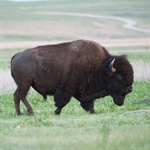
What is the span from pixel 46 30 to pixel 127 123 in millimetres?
60882

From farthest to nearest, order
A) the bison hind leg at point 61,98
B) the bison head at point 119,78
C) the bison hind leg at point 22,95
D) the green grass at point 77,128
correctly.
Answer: the bison hind leg at point 22,95, the bison hind leg at point 61,98, the bison head at point 119,78, the green grass at point 77,128

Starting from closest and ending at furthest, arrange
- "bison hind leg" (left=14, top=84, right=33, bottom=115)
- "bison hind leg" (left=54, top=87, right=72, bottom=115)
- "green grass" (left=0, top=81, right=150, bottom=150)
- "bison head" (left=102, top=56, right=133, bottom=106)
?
"green grass" (left=0, top=81, right=150, bottom=150), "bison head" (left=102, top=56, right=133, bottom=106), "bison hind leg" (left=54, top=87, right=72, bottom=115), "bison hind leg" (left=14, top=84, right=33, bottom=115)

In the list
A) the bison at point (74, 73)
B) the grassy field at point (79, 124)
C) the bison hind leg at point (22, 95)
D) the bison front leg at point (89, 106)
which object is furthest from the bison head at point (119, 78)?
the bison hind leg at point (22, 95)

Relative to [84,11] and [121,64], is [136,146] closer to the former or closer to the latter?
[121,64]

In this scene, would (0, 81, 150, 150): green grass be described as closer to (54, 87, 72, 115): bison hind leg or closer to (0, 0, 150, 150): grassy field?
(0, 0, 150, 150): grassy field

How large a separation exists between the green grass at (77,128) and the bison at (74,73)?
0.43 meters

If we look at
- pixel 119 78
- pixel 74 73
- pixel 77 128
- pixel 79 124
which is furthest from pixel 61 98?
pixel 77 128

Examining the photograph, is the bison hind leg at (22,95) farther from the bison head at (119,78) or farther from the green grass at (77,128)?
the bison head at (119,78)

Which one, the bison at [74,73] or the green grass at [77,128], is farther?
the bison at [74,73]

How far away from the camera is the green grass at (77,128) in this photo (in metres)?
9.85

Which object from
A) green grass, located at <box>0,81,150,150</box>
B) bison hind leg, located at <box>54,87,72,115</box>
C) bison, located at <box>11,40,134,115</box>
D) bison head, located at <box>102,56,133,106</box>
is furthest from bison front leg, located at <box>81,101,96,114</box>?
bison head, located at <box>102,56,133,106</box>

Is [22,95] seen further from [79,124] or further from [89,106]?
[79,124]

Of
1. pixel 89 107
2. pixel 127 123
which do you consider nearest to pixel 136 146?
pixel 127 123

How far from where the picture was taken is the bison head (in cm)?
1591
